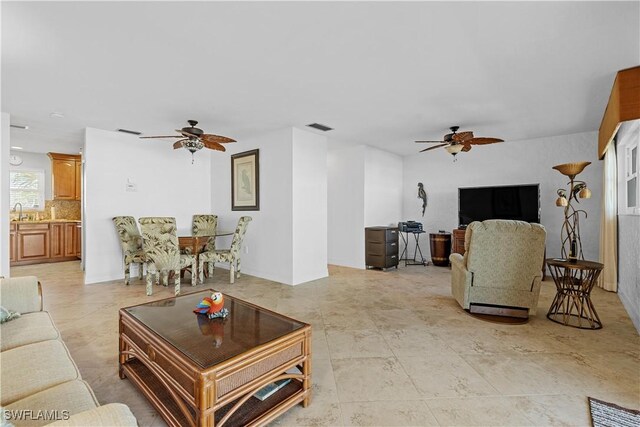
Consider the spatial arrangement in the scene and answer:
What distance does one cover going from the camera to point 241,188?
18.0 feet

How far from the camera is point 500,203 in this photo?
543 centimetres

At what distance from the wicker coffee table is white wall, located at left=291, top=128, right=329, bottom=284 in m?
2.71

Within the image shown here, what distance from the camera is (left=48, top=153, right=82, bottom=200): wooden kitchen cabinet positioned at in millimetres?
6605

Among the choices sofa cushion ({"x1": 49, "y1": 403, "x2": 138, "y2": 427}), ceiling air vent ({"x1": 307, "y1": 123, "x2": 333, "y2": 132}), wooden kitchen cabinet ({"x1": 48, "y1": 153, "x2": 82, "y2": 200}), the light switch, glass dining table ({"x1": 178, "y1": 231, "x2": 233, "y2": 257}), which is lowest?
sofa cushion ({"x1": 49, "y1": 403, "x2": 138, "y2": 427})

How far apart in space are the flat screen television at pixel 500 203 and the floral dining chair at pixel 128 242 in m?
A: 5.66

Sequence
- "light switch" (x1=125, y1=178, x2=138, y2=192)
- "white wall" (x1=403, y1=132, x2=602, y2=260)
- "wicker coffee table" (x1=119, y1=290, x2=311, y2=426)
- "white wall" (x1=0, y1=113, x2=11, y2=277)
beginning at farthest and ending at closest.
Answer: "light switch" (x1=125, y1=178, x2=138, y2=192), "white wall" (x1=403, y1=132, x2=602, y2=260), "white wall" (x1=0, y1=113, x2=11, y2=277), "wicker coffee table" (x1=119, y1=290, x2=311, y2=426)

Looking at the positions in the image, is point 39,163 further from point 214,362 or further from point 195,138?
point 214,362

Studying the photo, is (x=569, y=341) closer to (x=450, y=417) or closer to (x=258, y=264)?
(x=450, y=417)

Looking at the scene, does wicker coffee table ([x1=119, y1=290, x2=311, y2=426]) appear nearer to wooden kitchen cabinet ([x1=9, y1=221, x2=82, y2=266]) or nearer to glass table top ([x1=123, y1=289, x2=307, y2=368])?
glass table top ([x1=123, y1=289, x2=307, y2=368])

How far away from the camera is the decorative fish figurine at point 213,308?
197cm

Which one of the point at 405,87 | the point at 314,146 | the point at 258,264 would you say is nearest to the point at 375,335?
the point at 405,87

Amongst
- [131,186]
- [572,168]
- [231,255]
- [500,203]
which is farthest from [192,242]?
[500,203]

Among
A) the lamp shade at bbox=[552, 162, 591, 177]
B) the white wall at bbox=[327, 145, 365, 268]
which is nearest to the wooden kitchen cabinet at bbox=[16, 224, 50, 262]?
the white wall at bbox=[327, 145, 365, 268]

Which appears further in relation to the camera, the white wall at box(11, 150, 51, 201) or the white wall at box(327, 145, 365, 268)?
the white wall at box(11, 150, 51, 201)
